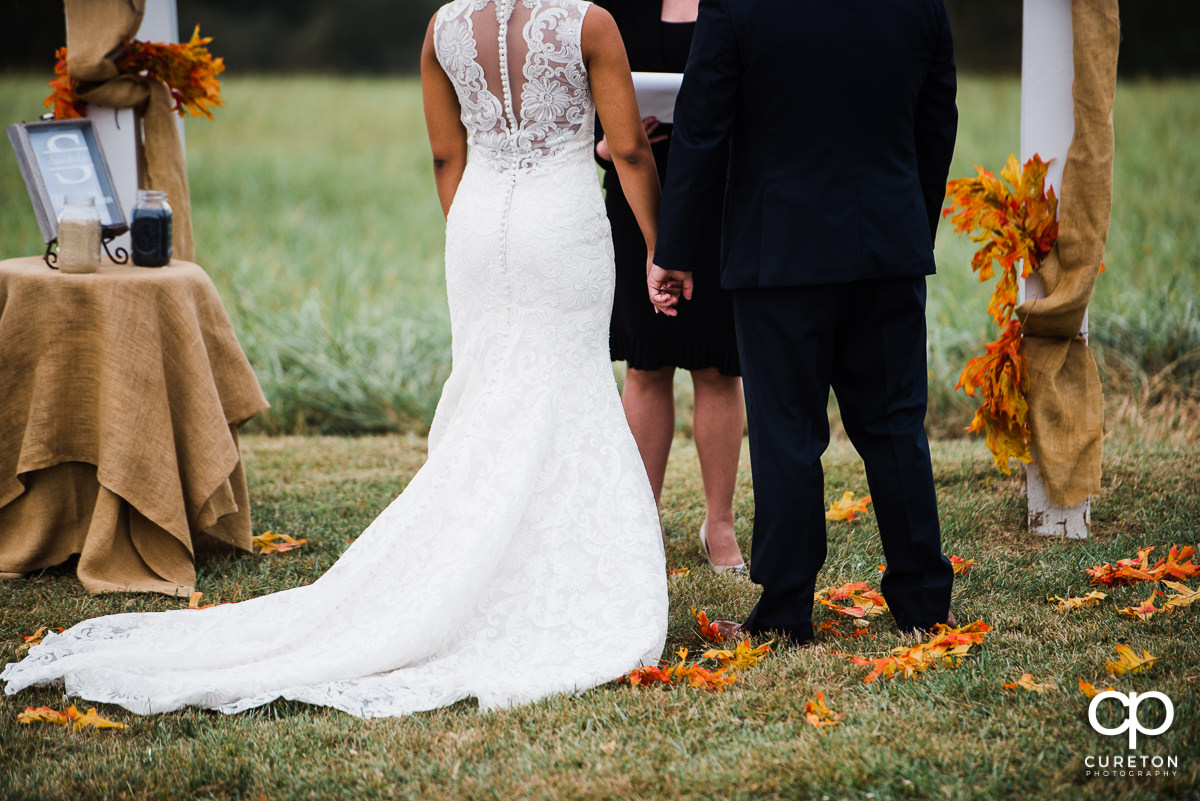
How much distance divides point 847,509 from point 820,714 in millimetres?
1815

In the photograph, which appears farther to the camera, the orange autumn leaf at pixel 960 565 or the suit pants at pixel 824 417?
the orange autumn leaf at pixel 960 565

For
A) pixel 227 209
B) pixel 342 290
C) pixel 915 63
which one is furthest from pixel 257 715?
pixel 227 209

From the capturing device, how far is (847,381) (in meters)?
2.88

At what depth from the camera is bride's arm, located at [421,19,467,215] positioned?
9.95 ft

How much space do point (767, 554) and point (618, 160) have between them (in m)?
1.10

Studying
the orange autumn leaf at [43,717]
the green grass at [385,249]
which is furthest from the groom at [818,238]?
the green grass at [385,249]

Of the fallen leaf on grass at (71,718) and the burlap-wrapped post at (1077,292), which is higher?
the burlap-wrapped post at (1077,292)

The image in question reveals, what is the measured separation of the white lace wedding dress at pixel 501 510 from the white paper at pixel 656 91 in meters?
0.30

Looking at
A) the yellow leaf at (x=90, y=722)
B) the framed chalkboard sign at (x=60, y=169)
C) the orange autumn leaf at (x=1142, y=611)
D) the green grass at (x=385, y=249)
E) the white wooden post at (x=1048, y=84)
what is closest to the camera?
the yellow leaf at (x=90, y=722)

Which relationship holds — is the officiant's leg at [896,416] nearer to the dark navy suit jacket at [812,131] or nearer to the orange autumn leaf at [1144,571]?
the dark navy suit jacket at [812,131]

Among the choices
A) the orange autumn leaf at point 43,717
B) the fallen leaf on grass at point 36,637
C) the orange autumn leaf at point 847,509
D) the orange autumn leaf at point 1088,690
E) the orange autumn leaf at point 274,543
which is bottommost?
the orange autumn leaf at point 274,543

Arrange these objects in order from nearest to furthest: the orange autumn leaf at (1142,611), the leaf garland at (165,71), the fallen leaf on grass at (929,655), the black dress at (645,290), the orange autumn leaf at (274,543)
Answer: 1. the fallen leaf on grass at (929,655)
2. the orange autumn leaf at (1142,611)
3. the black dress at (645,290)
4. the orange autumn leaf at (274,543)
5. the leaf garland at (165,71)

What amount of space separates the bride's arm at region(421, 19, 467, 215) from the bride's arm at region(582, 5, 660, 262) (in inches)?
16.4

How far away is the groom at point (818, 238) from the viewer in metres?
2.63
